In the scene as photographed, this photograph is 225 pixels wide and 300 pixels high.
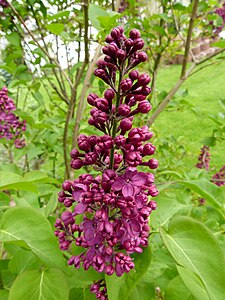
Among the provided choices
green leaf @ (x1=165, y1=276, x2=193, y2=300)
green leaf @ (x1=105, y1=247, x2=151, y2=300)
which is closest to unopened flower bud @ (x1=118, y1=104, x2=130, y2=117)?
green leaf @ (x1=105, y1=247, x2=151, y2=300)

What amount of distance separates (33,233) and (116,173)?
1.03 ft

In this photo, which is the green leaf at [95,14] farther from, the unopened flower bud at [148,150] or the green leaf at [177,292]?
the green leaf at [177,292]

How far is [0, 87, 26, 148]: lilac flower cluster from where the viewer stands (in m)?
2.13

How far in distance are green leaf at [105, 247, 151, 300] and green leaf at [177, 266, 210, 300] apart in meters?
0.10

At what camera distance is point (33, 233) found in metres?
1.02

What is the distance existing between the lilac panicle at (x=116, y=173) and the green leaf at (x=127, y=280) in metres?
0.03

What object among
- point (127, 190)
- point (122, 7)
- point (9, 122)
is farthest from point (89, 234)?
point (122, 7)

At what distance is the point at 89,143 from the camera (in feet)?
3.08

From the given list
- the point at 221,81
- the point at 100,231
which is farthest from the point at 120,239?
the point at 221,81

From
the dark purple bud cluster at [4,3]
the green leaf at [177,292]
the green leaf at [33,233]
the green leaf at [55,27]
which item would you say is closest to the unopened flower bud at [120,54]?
the green leaf at [33,233]

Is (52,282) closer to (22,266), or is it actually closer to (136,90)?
(22,266)

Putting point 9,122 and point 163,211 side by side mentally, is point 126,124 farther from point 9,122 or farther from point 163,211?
point 9,122

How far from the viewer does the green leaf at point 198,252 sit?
82 cm

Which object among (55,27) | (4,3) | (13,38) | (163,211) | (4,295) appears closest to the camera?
(4,295)
